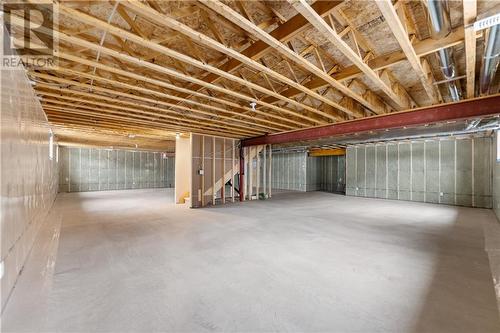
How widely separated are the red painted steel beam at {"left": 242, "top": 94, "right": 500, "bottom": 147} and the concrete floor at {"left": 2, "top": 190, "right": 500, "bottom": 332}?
7.46ft

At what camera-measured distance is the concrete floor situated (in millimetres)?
1811

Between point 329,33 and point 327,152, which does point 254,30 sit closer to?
point 329,33

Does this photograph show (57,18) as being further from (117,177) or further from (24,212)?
(117,177)

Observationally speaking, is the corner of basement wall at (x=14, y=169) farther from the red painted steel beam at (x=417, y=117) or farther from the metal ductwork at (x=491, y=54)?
the red painted steel beam at (x=417, y=117)

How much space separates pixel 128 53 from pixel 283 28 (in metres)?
1.88

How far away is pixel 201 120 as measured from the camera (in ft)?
19.3

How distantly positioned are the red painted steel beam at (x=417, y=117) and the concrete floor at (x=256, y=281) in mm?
2273

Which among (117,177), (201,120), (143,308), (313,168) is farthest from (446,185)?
(117,177)

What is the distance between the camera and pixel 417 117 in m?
4.50

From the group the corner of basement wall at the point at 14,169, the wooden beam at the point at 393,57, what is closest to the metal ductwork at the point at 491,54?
the wooden beam at the point at 393,57

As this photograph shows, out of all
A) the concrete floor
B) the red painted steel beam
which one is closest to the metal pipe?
the concrete floor

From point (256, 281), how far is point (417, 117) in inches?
180

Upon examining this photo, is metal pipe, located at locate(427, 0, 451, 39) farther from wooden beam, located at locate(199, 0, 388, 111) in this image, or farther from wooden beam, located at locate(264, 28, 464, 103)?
wooden beam, located at locate(199, 0, 388, 111)

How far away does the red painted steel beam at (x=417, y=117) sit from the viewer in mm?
3754
